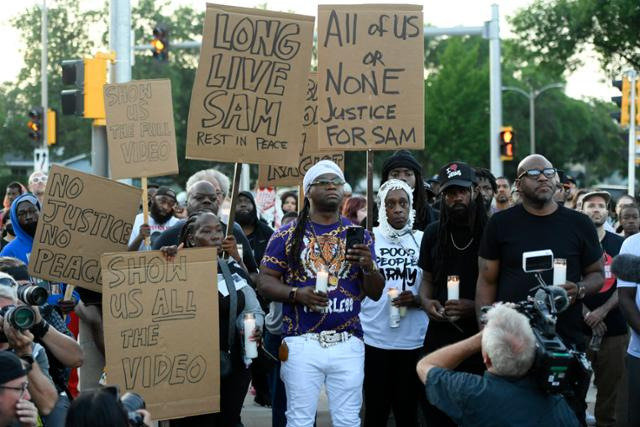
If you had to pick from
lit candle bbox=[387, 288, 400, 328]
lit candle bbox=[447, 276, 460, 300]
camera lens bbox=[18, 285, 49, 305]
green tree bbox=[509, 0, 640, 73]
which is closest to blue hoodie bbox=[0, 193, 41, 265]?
lit candle bbox=[387, 288, 400, 328]

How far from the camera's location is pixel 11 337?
16.1 feet

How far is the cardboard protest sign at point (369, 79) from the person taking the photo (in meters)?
7.12

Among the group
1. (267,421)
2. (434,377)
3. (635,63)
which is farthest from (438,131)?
(434,377)

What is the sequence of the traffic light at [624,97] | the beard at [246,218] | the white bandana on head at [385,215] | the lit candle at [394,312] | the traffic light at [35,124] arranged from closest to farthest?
the lit candle at [394,312]
the white bandana on head at [385,215]
the beard at [246,218]
the traffic light at [624,97]
the traffic light at [35,124]

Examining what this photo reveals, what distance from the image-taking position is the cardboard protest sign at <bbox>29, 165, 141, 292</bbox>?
745cm

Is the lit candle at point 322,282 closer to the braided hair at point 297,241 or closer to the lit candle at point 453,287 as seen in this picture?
the braided hair at point 297,241

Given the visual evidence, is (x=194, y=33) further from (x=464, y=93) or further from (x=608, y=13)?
(x=608, y=13)

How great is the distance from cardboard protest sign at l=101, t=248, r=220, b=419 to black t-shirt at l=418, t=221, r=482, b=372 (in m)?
1.39

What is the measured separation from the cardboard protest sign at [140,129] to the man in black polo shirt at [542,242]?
9.53 ft

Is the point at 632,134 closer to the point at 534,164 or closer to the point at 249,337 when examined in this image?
the point at 534,164

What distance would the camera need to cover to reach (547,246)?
20.2 ft

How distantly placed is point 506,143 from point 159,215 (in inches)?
579

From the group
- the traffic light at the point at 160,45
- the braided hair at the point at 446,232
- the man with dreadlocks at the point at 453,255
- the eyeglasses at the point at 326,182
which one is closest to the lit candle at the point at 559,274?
the man with dreadlocks at the point at 453,255

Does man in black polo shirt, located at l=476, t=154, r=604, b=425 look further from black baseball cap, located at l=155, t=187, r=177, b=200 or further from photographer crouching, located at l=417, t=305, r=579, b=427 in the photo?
black baseball cap, located at l=155, t=187, r=177, b=200
